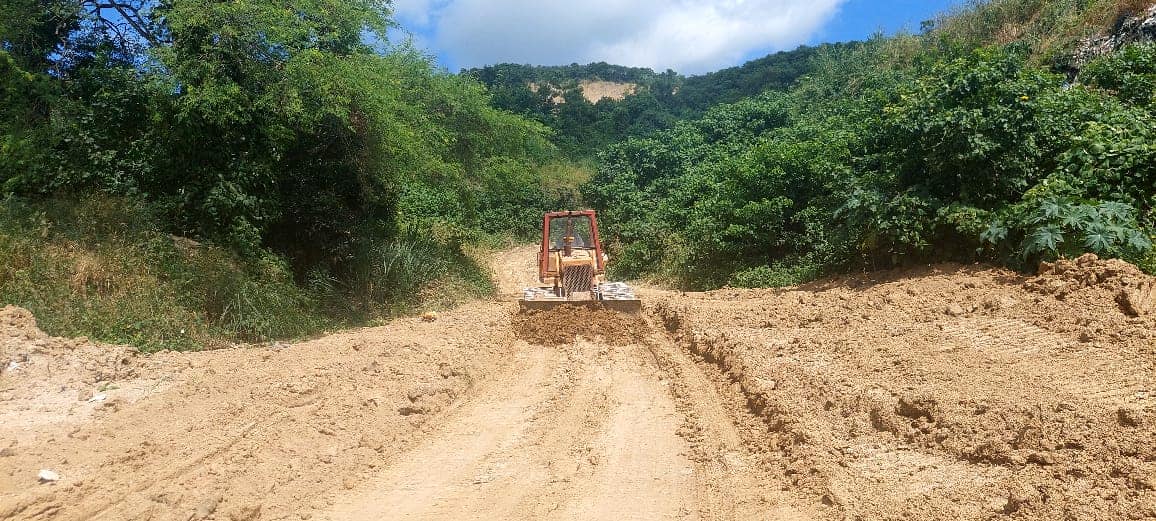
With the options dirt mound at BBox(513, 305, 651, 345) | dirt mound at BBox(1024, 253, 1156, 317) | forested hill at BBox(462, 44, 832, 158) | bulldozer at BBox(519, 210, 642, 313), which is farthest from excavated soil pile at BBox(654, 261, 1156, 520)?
forested hill at BBox(462, 44, 832, 158)

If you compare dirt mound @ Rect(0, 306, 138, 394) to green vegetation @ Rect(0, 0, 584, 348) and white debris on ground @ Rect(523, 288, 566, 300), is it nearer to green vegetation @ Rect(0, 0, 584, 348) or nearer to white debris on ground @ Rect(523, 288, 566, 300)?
green vegetation @ Rect(0, 0, 584, 348)

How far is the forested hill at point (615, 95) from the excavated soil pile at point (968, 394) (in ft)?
99.0

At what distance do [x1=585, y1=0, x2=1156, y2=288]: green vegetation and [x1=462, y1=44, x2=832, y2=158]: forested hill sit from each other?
70.0 ft

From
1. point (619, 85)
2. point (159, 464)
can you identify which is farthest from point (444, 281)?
point (619, 85)

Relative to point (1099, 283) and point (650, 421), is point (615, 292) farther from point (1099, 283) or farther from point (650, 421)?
point (1099, 283)

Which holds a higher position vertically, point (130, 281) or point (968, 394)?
point (130, 281)

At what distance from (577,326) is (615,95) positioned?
54572 millimetres

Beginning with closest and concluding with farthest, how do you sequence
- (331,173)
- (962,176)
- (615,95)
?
1. (962,176)
2. (331,173)
3. (615,95)

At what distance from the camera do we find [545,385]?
8.12 m

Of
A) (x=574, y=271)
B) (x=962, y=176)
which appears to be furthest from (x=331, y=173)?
(x=962, y=176)

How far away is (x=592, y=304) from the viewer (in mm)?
11094

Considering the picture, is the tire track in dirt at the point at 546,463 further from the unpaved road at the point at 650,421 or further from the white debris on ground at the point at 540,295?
the white debris on ground at the point at 540,295

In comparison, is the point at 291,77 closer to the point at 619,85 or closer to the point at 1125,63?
the point at 1125,63

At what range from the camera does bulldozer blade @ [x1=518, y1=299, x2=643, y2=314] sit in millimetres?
11023
